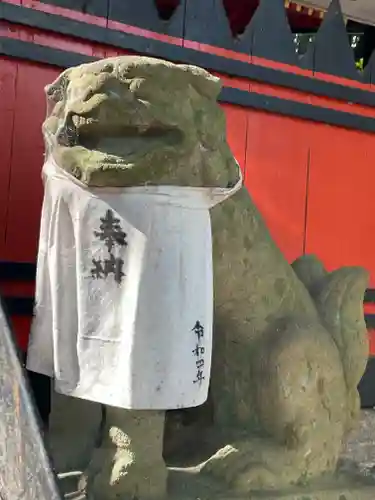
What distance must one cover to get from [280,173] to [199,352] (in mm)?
1579

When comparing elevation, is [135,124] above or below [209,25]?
below

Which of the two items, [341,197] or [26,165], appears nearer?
[26,165]

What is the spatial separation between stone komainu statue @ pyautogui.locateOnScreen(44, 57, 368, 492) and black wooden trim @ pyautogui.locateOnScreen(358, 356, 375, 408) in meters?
Result: 1.41

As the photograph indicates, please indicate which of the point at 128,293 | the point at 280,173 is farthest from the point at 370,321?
the point at 128,293

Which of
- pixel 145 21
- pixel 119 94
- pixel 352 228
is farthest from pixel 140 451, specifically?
pixel 352 228

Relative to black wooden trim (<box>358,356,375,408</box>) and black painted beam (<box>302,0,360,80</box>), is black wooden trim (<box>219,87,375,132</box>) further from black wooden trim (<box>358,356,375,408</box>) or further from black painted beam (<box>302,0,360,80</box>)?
black wooden trim (<box>358,356,375,408</box>)

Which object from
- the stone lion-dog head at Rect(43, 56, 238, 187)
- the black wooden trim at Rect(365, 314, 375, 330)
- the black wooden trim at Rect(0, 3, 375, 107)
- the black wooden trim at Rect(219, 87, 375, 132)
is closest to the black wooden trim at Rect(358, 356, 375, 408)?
the black wooden trim at Rect(365, 314, 375, 330)

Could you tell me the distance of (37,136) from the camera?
2.34m

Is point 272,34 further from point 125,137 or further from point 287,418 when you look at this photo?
point 287,418

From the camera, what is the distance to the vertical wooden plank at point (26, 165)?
230cm

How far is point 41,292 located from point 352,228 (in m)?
1.96

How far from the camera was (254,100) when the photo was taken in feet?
9.36

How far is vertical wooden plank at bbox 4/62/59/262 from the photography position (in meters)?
2.30

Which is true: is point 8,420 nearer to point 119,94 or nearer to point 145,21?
point 119,94
